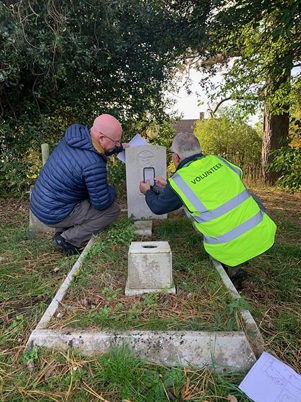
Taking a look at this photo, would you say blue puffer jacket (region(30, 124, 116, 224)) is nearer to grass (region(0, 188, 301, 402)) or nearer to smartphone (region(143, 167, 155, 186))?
grass (region(0, 188, 301, 402))

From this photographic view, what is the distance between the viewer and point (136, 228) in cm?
426

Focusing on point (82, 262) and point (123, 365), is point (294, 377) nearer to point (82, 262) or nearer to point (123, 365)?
point (123, 365)

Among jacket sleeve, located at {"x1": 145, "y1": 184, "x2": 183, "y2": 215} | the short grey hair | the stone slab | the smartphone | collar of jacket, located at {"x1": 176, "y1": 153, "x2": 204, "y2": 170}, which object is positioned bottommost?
the stone slab

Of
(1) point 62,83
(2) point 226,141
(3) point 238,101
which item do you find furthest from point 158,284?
(2) point 226,141

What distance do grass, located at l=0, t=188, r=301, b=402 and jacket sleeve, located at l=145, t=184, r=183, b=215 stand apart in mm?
495

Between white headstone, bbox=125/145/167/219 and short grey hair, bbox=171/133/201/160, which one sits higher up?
short grey hair, bbox=171/133/201/160

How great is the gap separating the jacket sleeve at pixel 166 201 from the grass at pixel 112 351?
495 millimetres

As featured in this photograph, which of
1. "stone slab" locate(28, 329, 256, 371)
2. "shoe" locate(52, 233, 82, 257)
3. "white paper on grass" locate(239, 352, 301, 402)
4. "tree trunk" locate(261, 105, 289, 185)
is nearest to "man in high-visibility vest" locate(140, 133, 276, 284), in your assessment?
"stone slab" locate(28, 329, 256, 371)

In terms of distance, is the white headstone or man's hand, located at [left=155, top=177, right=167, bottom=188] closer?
man's hand, located at [left=155, top=177, right=167, bottom=188]

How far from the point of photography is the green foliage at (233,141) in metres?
12.2

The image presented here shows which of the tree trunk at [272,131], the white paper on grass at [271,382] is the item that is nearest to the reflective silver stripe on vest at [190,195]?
the white paper on grass at [271,382]

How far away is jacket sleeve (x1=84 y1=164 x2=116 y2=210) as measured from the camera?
3.50 metres

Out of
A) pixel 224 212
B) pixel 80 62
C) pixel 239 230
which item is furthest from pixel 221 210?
pixel 80 62

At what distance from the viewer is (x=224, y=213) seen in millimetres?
2709
